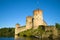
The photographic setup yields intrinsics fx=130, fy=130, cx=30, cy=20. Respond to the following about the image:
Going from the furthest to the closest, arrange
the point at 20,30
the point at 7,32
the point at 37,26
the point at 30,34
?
the point at 7,32 → the point at 20,30 → the point at 37,26 → the point at 30,34

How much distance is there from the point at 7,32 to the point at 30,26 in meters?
45.3

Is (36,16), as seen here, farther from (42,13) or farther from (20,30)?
(20,30)

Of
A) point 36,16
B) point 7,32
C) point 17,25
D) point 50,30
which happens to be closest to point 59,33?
point 50,30

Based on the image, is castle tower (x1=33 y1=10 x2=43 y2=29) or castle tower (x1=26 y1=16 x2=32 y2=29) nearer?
castle tower (x1=33 y1=10 x2=43 y2=29)

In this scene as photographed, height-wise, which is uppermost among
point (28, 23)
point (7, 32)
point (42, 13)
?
point (42, 13)

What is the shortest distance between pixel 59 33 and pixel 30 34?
11232 mm

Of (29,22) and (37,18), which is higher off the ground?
(37,18)

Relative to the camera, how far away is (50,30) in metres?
38.8

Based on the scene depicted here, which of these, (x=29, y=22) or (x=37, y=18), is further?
(x=29, y=22)

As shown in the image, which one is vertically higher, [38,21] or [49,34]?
[38,21]

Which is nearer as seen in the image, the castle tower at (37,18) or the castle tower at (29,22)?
the castle tower at (37,18)

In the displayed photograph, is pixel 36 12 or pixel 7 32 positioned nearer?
pixel 36 12

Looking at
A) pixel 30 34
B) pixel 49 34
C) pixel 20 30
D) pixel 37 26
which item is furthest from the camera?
pixel 20 30

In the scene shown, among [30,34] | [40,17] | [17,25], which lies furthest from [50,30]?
[17,25]
